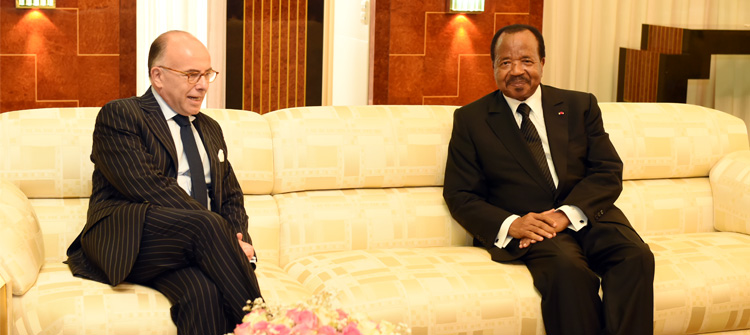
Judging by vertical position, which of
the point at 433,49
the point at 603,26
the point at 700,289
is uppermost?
the point at 603,26

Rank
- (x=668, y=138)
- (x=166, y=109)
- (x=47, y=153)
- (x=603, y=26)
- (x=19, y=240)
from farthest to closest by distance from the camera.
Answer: (x=603, y=26) < (x=668, y=138) < (x=47, y=153) < (x=166, y=109) < (x=19, y=240)

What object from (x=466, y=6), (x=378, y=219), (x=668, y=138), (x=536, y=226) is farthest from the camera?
(x=466, y=6)

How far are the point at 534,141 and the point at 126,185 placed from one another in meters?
1.69

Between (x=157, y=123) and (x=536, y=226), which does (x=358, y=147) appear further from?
(x=157, y=123)

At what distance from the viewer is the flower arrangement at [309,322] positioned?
1805 mm

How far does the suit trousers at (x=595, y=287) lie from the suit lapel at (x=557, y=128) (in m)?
0.37

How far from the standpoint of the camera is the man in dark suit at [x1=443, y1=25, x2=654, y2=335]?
3.29 meters

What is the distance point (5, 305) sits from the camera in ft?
8.76

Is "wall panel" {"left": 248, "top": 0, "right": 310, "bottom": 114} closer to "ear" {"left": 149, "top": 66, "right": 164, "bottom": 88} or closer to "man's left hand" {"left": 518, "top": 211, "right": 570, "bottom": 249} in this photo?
"ear" {"left": 149, "top": 66, "right": 164, "bottom": 88}

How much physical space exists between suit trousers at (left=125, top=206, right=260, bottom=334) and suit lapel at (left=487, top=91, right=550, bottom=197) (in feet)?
4.31

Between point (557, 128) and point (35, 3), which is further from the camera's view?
point (35, 3)

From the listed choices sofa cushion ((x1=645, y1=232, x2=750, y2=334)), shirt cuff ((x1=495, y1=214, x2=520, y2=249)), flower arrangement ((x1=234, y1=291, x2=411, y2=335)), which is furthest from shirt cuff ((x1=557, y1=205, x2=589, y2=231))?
flower arrangement ((x1=234, y1=291, x2=411, y2=335))

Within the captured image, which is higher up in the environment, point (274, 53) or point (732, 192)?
point (274, 53)

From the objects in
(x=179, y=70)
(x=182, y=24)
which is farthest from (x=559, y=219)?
(x=182, y=24)
